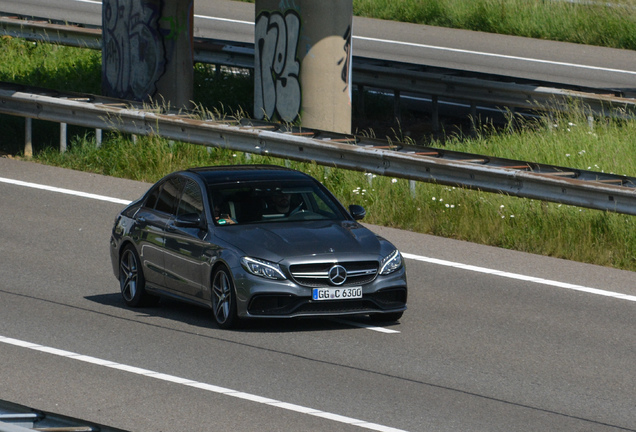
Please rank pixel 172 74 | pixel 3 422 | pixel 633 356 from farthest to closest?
pixel 172 74, pixel 633 356, pixel 3 422

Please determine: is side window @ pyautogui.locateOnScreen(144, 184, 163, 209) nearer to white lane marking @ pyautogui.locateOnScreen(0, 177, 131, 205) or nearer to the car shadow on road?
the car shadow on road

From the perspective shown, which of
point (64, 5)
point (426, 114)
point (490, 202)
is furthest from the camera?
point (64, 5)

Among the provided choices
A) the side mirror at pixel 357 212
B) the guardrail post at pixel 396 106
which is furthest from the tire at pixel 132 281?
the guardrail post at pixel 396 106

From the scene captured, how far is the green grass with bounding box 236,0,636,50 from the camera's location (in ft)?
103

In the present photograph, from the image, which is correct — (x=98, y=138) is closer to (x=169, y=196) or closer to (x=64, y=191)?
(x=64, y=191)

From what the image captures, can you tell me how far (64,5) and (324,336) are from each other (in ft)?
87.2

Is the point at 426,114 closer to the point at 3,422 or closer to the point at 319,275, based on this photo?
the point at 319,275

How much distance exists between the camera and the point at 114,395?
9133mm

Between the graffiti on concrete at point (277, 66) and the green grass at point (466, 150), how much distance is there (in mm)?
1166

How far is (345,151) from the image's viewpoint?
1728 centimetres

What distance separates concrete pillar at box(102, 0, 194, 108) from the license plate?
1181 cm

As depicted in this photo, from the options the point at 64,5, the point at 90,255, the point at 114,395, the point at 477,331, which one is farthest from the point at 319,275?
the point at 64,5

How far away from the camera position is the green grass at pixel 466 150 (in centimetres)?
1531

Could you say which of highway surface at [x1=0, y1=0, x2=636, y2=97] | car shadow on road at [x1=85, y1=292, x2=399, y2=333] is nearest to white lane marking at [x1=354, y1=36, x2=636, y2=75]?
highway surface at [x1=0, y1=0, x2=636, y2=97]
